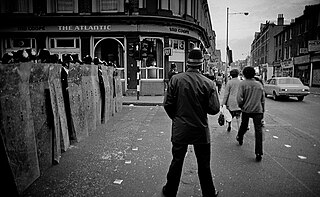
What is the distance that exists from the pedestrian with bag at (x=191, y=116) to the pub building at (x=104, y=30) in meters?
13.3

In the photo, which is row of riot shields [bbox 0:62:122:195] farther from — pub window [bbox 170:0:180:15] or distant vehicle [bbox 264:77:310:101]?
pub window [bbox 170:0:180:15]

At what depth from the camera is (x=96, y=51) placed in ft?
58.6

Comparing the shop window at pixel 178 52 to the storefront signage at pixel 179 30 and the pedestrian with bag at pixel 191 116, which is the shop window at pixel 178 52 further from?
the pedestrian with bag at pixel 191 116

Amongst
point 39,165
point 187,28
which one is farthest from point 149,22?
point 39,165

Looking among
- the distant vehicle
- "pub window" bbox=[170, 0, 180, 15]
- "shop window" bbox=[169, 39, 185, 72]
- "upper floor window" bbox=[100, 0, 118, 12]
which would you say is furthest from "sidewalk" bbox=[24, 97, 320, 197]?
"pub window" bbox=[170, 0, 180, 15]

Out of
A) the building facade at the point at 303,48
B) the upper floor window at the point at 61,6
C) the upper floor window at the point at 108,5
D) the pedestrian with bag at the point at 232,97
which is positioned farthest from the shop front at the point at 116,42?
the building facade at the point at 303,48

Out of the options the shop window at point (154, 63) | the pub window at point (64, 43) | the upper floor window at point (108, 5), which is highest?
the upper floor window at point (108, 5)

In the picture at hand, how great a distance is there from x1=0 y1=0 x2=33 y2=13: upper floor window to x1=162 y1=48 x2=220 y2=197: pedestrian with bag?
18.2 m

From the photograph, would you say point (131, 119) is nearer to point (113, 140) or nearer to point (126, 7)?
point (113, 140)

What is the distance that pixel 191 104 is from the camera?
10.1 feet

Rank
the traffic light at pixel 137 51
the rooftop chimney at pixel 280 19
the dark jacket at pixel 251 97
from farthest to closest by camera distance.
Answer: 1. the rooftop chimney at pixel 280 19
2. the traffic light at pixel 137 51
3. the dark jacket at pixel 251 97

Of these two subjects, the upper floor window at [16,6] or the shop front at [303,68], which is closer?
the upper floor window at [16,6]

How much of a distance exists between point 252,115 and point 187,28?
1496 cm

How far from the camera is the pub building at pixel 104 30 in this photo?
16.9 meters
